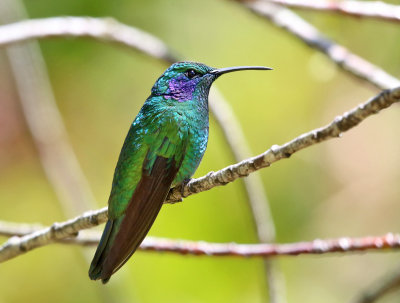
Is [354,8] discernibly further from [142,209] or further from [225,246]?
[142,209]

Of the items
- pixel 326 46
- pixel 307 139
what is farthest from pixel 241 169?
pixel 326 46

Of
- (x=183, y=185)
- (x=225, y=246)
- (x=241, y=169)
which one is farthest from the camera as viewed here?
(x=225, y=246)

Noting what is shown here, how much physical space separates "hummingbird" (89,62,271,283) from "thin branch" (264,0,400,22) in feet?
2.75

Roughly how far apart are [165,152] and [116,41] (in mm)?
1442

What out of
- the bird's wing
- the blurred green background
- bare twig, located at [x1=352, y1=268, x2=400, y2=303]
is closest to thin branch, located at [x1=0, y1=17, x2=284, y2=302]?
bare twig, located at [x1=352, y1=268, x2=400, y2=303]

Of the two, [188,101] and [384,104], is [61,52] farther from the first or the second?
[384,104]

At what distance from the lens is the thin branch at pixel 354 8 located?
352 centimetres

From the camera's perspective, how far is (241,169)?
2.34m

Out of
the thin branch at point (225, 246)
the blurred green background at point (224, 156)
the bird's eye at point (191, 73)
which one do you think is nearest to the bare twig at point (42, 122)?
the blurred green background at point (224, 156)

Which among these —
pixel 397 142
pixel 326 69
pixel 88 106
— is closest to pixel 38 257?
pixel 88 106

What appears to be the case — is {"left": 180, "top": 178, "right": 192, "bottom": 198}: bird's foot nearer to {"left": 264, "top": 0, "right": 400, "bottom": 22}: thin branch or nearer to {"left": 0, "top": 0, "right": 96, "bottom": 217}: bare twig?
{"left": 264, "top": 0, "right": 400, "bottom": 22}: thin branch

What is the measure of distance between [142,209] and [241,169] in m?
0.55

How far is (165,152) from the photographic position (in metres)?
2.96

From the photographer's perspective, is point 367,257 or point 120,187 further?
point 367,257
